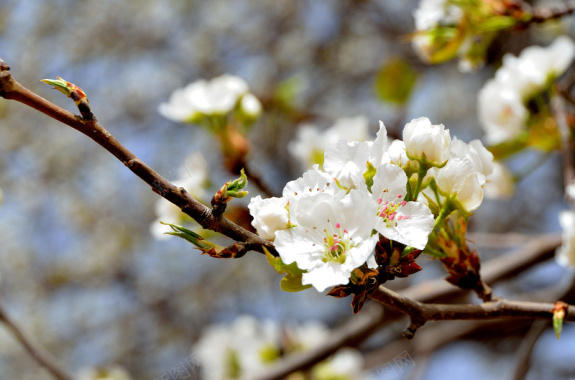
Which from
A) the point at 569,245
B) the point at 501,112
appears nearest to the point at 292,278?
the point at 569,245

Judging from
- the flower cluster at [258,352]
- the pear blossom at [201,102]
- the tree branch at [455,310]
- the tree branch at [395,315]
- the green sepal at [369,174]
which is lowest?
the tree branch at [455,310]

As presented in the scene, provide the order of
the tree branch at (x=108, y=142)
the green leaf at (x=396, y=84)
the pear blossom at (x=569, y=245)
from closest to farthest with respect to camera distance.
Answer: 1. the tree branch at (x=108, y=142)
2. the pear blossom at (x=569, y=245)
3. the green leaf at (x=396, y=84)

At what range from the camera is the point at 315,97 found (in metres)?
3.48

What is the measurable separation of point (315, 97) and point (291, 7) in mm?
673

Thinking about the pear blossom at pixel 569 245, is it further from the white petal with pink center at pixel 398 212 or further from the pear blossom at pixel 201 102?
the pear blossom at pixel 201 102

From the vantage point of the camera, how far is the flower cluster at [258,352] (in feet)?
6.25

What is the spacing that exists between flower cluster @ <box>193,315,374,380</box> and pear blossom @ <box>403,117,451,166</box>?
137 centimetres

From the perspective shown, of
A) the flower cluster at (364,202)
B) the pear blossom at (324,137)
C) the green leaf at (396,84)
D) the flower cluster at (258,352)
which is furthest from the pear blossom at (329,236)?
the flower cluster at (258,352)

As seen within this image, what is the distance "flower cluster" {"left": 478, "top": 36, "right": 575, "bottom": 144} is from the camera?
1.35 m

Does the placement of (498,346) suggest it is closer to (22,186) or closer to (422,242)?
(422,242)

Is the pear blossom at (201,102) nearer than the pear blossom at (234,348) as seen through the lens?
Yes

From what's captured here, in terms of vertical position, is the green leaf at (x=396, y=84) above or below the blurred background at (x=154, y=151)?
below

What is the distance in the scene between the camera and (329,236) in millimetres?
611

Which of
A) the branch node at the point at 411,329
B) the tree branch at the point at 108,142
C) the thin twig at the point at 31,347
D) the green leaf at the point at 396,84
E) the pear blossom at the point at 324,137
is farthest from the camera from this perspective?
the green leaf at the point at 396,84
